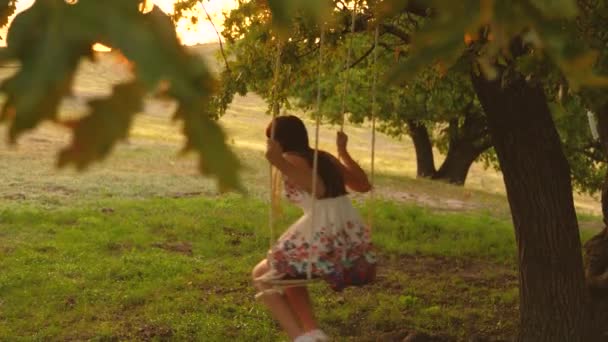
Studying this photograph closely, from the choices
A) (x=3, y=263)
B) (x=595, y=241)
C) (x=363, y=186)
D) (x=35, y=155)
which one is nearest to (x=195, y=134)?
(x=363, y=186)

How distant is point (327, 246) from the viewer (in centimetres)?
547

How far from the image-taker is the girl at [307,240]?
5293mm

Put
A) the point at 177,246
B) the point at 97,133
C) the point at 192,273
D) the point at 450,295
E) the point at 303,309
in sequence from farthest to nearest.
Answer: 1. the point at 177,246
2. the point at 192,273
3. the point at 450,295
4. the point at 303,309
5. the point at 97,133

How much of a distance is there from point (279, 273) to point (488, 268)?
6244 mm

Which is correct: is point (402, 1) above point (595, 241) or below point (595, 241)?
above

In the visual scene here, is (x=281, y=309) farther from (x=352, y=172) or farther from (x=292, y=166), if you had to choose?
(x=352, y=172)

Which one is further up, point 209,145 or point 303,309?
point 209,145

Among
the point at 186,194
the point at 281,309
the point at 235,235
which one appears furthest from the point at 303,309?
the point at 186,194

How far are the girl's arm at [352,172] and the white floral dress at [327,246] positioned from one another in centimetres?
14

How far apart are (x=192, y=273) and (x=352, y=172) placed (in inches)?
176

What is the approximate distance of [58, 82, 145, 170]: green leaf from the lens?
111 cm

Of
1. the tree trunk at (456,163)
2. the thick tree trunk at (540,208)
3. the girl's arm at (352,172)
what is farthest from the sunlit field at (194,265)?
the tree trunk at (456,163)

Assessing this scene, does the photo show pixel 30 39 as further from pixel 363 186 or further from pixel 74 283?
pixel 74 283

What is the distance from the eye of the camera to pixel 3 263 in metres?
9.95
